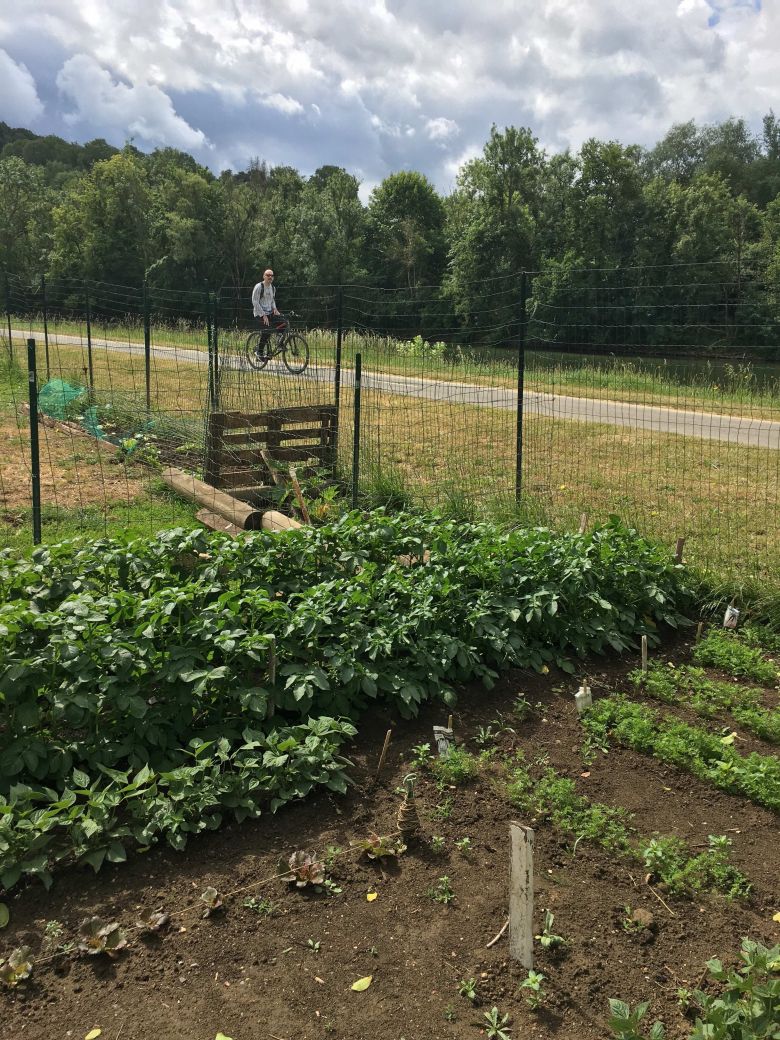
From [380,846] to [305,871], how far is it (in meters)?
0.28

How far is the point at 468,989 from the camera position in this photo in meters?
2.34

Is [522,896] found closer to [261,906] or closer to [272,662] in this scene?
[261,906]

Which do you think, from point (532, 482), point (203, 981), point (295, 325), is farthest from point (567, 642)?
point (295, 325)

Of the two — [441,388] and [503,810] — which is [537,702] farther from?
[441,388]

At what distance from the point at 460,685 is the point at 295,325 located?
9709mm

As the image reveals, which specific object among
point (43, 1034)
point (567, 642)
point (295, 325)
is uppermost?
point (295, 325)

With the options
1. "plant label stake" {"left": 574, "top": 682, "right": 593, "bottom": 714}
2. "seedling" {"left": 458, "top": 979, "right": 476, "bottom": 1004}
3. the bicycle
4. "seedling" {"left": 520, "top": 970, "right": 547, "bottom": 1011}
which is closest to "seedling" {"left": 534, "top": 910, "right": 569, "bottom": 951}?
"seedling" {"left": 520, "top": 970, "right": 547, "bottom": 1011}

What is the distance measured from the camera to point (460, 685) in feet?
13.4

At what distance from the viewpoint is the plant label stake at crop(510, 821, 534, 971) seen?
2361mm

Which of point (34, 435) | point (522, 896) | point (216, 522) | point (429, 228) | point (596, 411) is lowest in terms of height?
point (522, 896)

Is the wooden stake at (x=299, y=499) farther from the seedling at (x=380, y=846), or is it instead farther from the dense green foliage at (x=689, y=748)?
the seedling at (x=380, y=846)

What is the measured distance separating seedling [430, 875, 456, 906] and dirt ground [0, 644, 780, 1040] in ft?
0.07

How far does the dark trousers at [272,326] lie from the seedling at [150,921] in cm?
915

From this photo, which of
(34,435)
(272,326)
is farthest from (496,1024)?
(272,326)
